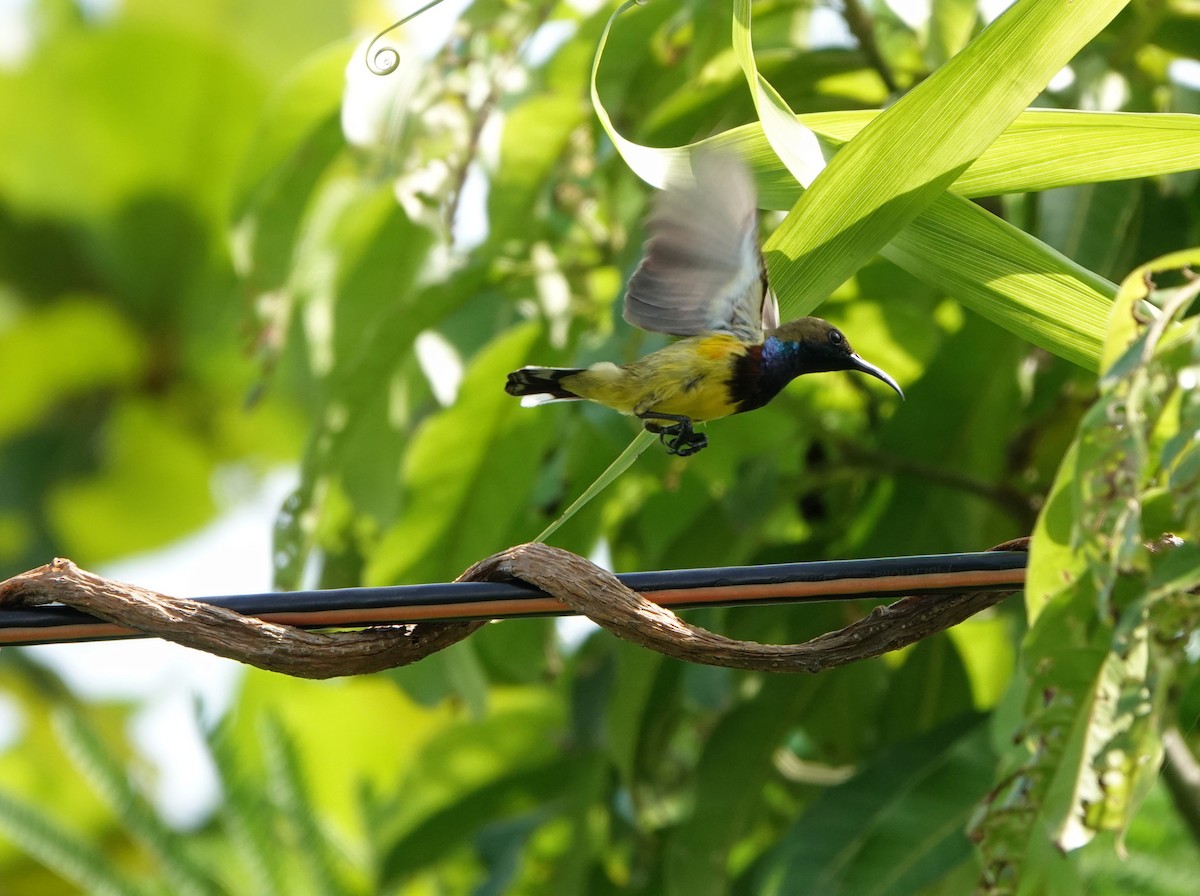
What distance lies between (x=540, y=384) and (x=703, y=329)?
0.30 meters

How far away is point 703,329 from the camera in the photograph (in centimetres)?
166

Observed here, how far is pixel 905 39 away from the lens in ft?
9.09

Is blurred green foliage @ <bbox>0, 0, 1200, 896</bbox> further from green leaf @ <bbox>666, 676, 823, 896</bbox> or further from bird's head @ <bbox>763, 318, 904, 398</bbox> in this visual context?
bird's head @ <bbox>763, 318, 904, 398</bbox>

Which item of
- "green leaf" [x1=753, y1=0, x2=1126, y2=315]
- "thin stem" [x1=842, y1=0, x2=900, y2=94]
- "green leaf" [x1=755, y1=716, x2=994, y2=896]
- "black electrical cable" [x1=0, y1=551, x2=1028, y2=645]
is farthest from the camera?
"thin stem" [x1=842, y1=0, x2=900, y2=94]

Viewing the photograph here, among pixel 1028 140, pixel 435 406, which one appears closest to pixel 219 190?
pixel 435 406

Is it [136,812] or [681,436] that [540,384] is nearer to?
[681,436]

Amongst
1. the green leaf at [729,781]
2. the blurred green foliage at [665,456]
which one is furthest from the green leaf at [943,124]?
the green leaf at [729,781]

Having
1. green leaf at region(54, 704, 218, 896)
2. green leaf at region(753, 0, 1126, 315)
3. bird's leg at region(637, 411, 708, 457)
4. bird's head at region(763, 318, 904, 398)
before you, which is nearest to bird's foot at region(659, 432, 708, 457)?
bird's leg at region(637, 411, 708, 457)

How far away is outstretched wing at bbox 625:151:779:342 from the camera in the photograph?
4.76 ft

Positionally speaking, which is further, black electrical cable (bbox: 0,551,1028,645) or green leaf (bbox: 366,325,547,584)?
green leaf (bbox: 366,325,547,584)

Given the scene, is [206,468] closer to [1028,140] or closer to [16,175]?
[16,175]

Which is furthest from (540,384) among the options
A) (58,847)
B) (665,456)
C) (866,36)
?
(58,847)

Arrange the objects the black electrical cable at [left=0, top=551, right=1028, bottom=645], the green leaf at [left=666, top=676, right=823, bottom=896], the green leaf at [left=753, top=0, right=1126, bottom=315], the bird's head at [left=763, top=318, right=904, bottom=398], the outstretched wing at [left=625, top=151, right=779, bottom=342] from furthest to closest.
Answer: the green leaf at [left=666, top=676, right=823, bottom=896] < the bird's head at [left=763, top=318, right=904, bottom=398] < the outstretched wing at [left=625, top=151, right=779, bottom=342] < the green leaf at [left=753, top=0, right=1126, bottom=315] < the black electrical cable at [left=0, top=551, right=1028, bottom=645]

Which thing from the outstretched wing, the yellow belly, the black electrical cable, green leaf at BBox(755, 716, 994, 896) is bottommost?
the black electrical cable
